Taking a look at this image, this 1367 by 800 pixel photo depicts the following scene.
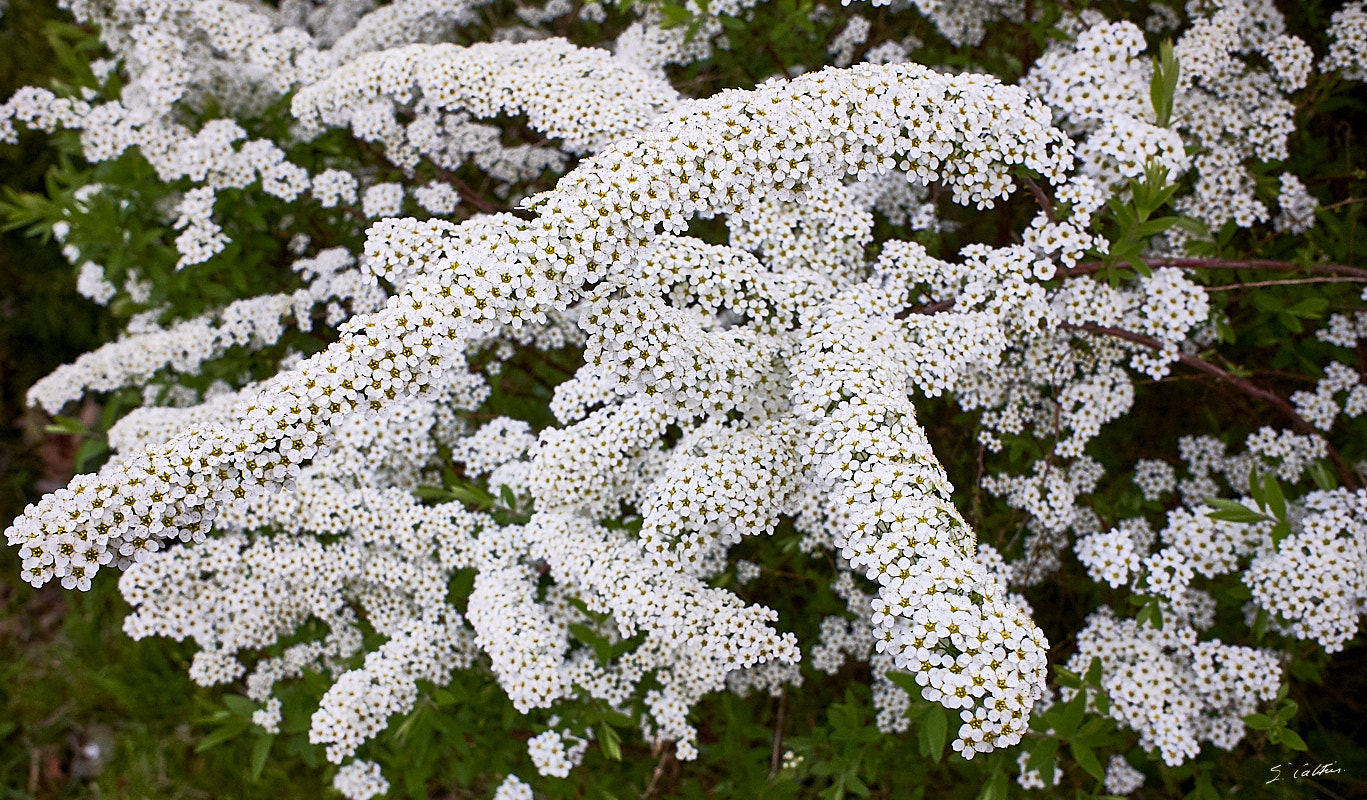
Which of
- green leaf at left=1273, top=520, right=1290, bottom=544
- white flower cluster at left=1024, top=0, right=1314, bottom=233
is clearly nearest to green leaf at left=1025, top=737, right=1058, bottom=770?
green leaf at left=1273, top=520, right=1290, bottom=544

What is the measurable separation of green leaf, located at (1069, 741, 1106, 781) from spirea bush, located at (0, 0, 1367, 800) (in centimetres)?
6

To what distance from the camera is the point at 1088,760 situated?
3.24m

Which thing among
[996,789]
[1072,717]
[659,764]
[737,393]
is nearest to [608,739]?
[659,764]

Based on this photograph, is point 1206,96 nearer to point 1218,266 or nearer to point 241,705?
point 1218,266

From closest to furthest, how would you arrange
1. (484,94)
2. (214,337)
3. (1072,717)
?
1. (1072,717)
2. (484,94)
3. (214,337)

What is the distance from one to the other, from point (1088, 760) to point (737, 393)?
1.80 meters

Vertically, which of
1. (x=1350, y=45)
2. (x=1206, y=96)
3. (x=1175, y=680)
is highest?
(x=1350, y=45)

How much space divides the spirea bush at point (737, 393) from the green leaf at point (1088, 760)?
55mm

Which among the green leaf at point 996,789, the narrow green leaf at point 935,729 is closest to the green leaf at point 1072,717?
the green leaf at point 996,789

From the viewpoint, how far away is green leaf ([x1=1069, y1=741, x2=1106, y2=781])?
10.5 ft

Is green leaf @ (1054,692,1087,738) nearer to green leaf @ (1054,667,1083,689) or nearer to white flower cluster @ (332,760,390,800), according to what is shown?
green leaf @ (1054,667,1083,689)

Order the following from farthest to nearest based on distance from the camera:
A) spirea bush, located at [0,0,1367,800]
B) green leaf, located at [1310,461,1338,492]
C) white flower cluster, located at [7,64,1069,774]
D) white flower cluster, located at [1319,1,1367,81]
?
white flower cluster, located at [1319,1,1367,81]
green leaf, located at [1310,461,1338,492]
spirea bush, located at [0,0,1367,800]
white flower cluster, located at [7,64,1069,774]

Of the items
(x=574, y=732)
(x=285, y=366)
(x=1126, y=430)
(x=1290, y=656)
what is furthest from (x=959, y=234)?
(x=285, y=366)

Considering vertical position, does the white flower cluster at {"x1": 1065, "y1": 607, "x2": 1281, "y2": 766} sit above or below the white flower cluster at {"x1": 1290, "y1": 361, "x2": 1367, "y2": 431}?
below
